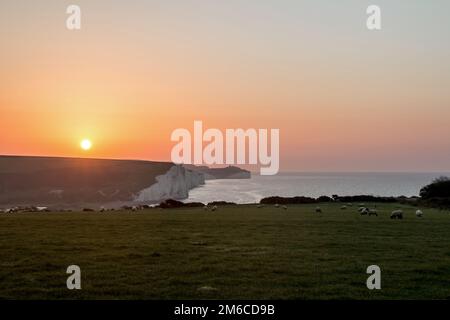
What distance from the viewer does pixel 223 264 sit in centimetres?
1711

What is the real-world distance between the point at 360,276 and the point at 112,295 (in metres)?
Result: 7.66

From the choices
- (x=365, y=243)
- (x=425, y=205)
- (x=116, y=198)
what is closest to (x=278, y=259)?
(x=365, y=243)

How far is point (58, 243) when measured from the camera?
74.4 ft

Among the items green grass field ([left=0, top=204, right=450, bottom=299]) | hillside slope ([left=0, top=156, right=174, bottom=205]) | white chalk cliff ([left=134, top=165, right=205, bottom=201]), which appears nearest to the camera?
green grass field ([left=0, top=204, right=450, bottom=299])

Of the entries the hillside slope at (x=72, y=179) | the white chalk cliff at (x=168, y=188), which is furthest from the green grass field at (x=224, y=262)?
the white chalk cliff at (x=168, y=188)

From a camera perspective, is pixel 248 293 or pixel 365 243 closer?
pixel 248 293

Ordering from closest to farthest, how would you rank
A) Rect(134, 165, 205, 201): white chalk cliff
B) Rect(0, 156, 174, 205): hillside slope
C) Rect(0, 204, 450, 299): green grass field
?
Rect(0, 204, 450, 299): green grass field, Rect(0, 156, 174, 205): hillside slope, Rect(134, 165, 205, 201): white chalk cliff

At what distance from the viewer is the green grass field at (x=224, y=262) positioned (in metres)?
13.3

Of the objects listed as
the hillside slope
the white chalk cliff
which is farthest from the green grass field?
the white chalk cliff

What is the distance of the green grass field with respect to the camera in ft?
43.7

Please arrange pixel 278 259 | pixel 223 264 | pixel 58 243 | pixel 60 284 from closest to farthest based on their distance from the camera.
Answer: pixel 60 284 < pixel 223 264 < pixel 278 259 < pixel 58 243

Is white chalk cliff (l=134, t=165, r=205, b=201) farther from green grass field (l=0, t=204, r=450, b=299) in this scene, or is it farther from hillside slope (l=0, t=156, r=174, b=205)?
green grass field (l=0, t=204, r=450, b=299)

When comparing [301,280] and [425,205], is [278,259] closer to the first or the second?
[301,280]
